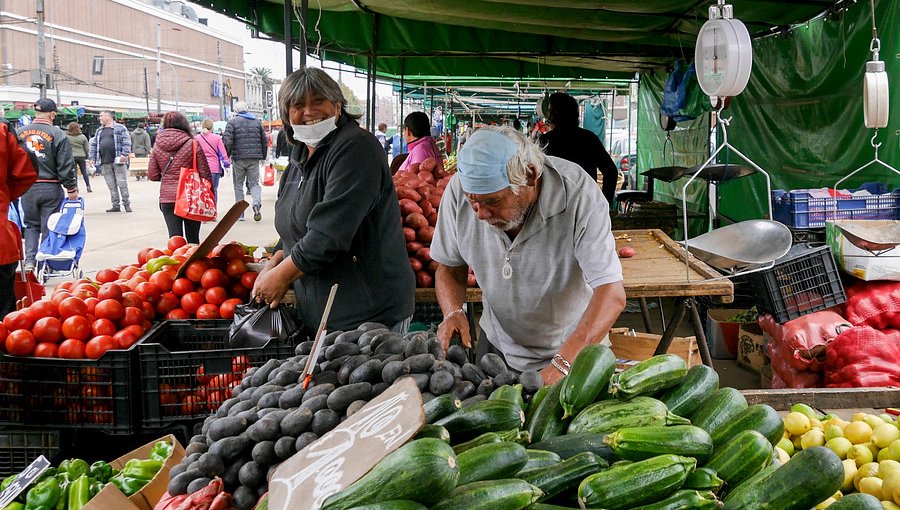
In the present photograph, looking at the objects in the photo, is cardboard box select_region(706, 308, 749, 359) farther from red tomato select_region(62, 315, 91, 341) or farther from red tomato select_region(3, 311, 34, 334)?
red tomato select_region(3, 311, 34, 334)

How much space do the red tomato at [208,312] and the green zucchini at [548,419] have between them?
7.72 feet

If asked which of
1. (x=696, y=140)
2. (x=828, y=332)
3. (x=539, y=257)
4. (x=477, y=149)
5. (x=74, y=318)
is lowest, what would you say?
(x=828, y=332)

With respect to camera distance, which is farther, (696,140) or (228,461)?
(696,140)

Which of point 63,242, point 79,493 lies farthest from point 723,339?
Answer: point 63,242

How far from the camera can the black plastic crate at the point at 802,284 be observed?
170 inches

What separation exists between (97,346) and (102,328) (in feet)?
0.42

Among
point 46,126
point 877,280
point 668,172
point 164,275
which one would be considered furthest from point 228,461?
point 46,126

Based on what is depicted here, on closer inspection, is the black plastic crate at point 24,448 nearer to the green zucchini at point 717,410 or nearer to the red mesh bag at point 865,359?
the green zucchini at point 717,410

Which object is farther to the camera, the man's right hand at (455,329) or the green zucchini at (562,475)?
the man's right hand at (455,329)

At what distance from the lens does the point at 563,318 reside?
8.67 ft

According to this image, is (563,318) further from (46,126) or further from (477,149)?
(46,126)

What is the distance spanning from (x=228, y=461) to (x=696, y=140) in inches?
358

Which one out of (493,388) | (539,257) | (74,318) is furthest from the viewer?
(74,318)

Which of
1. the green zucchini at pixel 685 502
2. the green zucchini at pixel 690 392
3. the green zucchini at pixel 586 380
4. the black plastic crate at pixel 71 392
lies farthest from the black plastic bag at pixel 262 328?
the green zucchini at pixel 685 502
